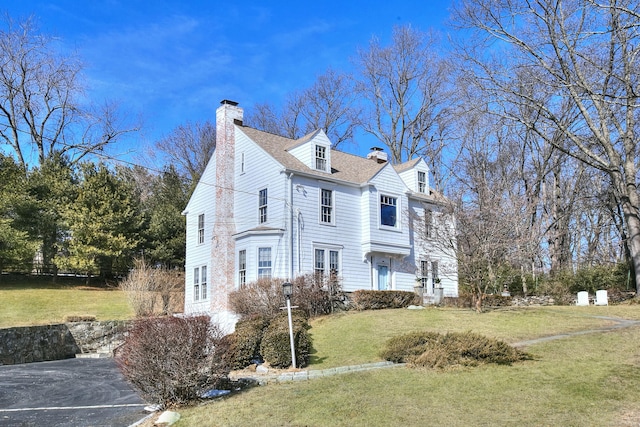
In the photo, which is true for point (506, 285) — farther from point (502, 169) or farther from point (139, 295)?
point (139, 295)

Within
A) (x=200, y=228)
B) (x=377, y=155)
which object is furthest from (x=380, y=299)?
(x=377, y=155)

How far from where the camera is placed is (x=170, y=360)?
880 cm

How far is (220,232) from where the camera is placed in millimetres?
23875

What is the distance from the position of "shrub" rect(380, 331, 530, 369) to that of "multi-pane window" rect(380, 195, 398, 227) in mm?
12323

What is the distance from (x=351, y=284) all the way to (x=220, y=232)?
6453 millimetres

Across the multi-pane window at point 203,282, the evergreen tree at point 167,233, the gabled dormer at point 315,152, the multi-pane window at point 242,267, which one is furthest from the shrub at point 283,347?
the evergreen tree at point 167,233

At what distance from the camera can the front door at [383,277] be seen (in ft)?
77.4

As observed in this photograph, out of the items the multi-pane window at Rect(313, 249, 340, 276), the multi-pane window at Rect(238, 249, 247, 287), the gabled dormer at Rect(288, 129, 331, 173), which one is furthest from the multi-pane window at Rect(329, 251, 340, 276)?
the gabled dormer at Rect(288, 129, 331, 173)

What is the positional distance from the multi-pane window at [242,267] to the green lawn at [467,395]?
952 centimetres

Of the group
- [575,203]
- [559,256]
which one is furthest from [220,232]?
[575,203]

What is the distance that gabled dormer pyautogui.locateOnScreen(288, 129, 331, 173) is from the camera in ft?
74.4

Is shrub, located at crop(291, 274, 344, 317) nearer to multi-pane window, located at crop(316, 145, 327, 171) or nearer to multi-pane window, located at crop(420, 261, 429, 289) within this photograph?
multi-pane window, located at crop(316, 145, 327, 171)

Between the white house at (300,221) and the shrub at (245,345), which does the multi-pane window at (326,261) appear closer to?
the white house at (300,221)

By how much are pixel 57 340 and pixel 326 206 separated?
12.3 meters
